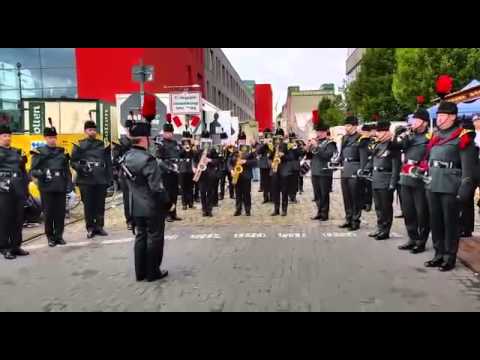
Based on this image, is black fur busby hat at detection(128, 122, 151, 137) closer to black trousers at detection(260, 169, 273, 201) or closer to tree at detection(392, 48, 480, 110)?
black trousers at detection(260, 169, 273, 201)

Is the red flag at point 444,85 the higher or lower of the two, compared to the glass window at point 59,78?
lower

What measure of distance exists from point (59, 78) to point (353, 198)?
27493 millimetres

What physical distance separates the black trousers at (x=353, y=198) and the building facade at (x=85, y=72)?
18287 millimetres

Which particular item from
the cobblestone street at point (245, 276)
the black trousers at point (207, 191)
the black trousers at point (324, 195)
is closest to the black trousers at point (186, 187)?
the black trousers at point (207, 191)

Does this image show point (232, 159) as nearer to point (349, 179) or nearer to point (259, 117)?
point (349, 179)

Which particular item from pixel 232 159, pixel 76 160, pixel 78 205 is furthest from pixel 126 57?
pixel 76 160

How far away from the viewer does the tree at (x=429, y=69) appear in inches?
948

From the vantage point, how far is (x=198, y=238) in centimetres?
929

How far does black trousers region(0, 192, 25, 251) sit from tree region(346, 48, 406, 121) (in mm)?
32378

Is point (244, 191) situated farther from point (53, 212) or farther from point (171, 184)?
point (53, 212)

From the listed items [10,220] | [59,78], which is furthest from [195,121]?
[59,78]

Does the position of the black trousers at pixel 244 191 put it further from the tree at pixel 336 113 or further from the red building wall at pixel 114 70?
the tree at pixel 336 113

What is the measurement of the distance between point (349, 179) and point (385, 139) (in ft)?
4.68

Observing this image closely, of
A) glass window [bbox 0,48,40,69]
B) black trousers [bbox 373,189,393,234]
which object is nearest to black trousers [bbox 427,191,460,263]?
black trousers [bbox 373,189,393,234]
